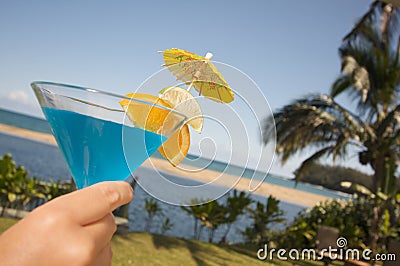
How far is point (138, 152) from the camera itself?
689 mm

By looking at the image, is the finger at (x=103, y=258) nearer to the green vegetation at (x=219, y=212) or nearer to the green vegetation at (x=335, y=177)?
the green vegetation at (x=219, y=212)

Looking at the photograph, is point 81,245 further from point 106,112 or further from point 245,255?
point 245,255

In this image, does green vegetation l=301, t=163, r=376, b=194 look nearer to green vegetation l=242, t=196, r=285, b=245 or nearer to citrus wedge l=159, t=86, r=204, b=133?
green vegetation l=242, t=196, r=285, b=245

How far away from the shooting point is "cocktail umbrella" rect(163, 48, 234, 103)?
682mm

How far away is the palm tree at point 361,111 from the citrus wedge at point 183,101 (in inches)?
303

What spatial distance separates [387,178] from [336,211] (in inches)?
61.7

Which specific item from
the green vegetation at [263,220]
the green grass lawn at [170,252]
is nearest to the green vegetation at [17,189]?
the green grass lawn at [170,252]

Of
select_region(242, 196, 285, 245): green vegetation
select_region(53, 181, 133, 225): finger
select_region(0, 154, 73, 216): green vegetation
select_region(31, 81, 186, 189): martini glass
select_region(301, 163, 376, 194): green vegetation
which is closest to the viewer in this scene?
select_region(53, 181, 133, 225): finger

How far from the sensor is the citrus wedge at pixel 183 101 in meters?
0.68

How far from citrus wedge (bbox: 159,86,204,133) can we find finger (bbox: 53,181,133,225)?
23 centimetres

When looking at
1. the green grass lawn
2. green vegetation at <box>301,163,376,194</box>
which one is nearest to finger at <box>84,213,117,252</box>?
the green grass lawn

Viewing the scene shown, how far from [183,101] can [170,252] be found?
4766mm

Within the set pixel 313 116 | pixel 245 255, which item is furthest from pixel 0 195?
pixel 313 116

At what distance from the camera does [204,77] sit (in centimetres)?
70
